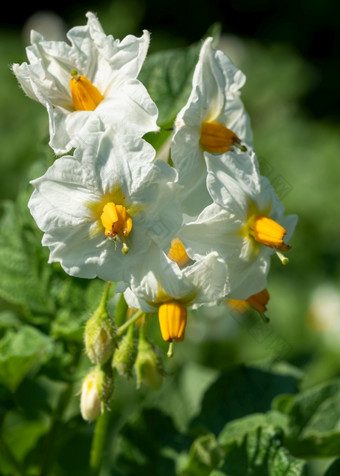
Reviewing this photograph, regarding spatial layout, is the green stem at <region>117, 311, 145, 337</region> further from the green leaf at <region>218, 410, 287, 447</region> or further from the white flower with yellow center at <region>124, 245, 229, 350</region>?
the green leaf at <region>218, 410, 287, 447</region>

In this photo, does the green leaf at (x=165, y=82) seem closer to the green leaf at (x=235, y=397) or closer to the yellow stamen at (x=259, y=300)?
the yellow stamen at (x=259, y=300)

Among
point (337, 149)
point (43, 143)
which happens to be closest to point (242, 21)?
point (337, 149)

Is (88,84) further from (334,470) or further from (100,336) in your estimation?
(334,470)

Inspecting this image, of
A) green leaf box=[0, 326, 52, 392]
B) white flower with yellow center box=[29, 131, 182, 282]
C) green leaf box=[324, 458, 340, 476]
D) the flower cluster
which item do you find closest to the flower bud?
the flower cluster

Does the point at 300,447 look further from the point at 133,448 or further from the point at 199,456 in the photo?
the point at 133,448

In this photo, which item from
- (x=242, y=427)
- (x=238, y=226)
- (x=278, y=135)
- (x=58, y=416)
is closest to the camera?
(x=238, y=226)

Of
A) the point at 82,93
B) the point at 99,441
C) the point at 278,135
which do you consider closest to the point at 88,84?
the point at 82,93
